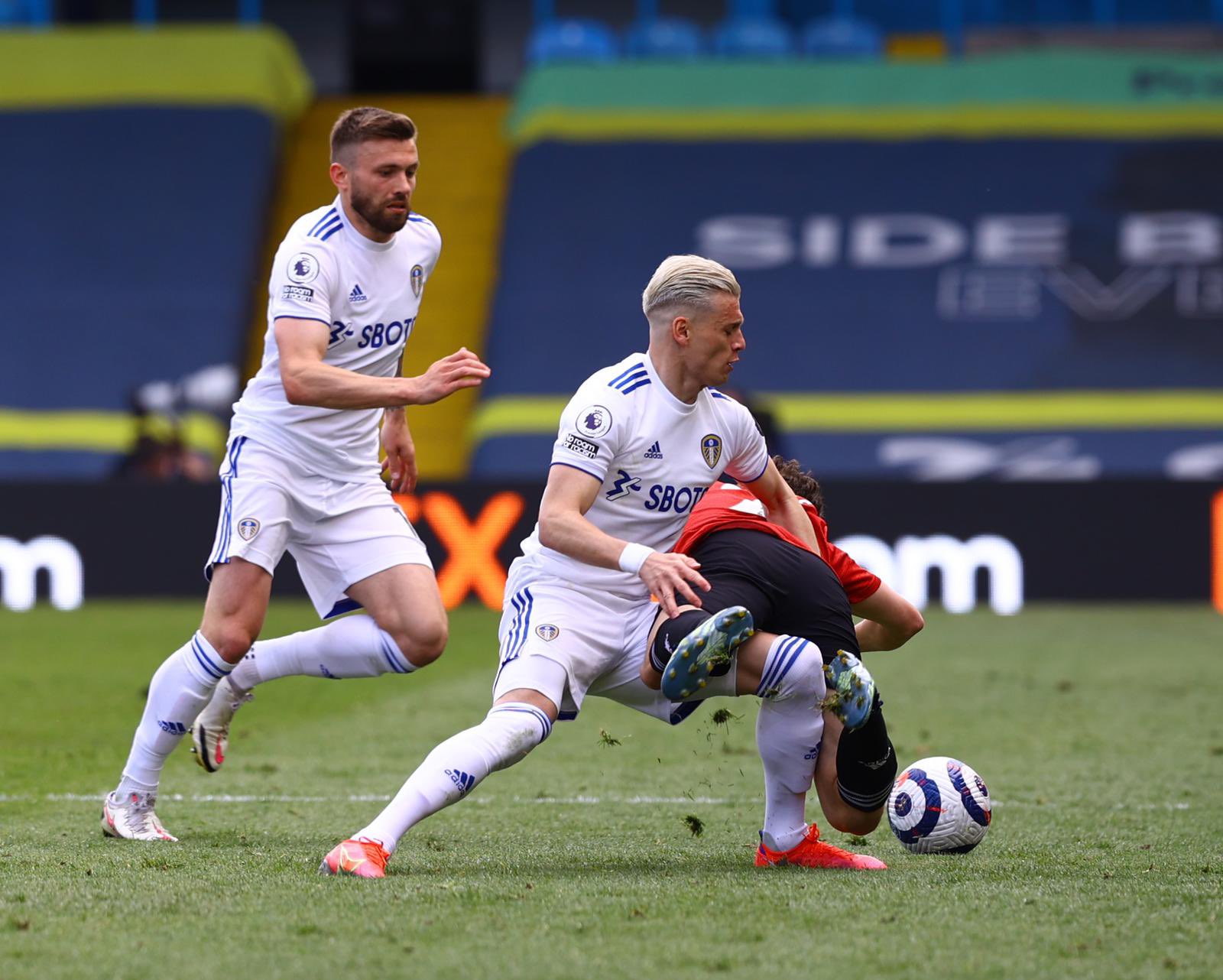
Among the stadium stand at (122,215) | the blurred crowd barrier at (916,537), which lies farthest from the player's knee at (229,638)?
the stadium stand at (122,215)

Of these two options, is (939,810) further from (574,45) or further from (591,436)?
(574,45)

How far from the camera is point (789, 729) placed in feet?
15.9

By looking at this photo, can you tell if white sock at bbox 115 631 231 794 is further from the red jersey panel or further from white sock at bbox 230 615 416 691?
the red jersey panel

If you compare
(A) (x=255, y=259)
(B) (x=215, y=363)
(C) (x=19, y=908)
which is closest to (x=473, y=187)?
(A) (x=255, y=259)

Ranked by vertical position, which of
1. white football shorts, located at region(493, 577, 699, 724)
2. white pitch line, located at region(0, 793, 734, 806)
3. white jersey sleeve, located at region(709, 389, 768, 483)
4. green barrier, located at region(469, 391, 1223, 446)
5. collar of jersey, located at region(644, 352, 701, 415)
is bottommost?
green barrier, located at region(469, 391, 1223, 446)

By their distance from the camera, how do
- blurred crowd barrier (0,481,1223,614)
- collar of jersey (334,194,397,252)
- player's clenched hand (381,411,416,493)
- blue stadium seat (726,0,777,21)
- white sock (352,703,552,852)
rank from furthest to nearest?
1. blue stadium seat (726,0,777,21)
2. blurred crowd barrier (0,481,1223,614)
3. player's clenched hand (381,411,416,493)
4. collar of jersey (334,194,397,252)
5. white sock (352,703,552,852)

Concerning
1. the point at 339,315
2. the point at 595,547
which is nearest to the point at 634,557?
the point at 595,547

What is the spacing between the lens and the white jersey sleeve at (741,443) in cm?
505

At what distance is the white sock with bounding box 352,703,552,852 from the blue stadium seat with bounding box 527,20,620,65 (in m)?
19.7

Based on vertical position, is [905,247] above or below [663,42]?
below

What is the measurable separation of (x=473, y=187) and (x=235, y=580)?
2061cm

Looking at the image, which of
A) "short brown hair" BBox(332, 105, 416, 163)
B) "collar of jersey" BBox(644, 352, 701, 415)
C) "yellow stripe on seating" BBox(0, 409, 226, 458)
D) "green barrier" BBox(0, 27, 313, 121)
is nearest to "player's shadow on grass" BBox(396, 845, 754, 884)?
"collar of jersey" BBox(644, 352, 701, 415)

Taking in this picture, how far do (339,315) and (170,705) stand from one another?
1.29m

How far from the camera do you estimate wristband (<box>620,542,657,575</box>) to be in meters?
4.52
